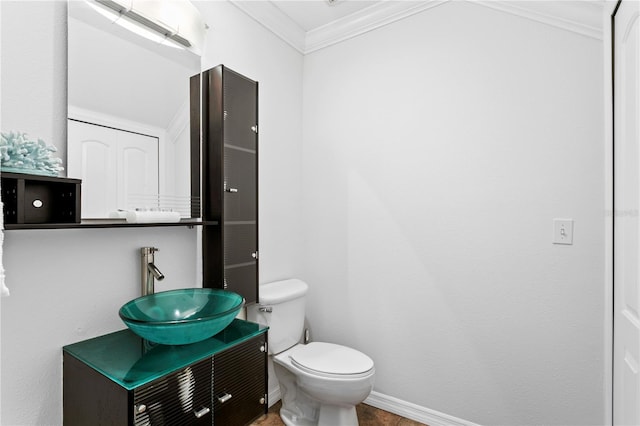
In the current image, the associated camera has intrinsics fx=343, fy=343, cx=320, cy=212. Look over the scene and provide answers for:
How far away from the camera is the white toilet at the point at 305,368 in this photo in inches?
66.1

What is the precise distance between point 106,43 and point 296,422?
2.02 meters

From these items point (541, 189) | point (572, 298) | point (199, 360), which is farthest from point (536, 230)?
point (199, 360)

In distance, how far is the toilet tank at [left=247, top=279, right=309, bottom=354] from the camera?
6.18ft

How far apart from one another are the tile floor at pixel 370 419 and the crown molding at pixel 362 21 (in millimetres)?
2321

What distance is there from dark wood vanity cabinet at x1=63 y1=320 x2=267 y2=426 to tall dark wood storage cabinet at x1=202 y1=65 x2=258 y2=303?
392mm

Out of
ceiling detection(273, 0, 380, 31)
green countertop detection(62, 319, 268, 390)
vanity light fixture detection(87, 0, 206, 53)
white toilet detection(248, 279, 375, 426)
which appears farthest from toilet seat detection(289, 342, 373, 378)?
ceiling detection(273, 0, 380, 31)

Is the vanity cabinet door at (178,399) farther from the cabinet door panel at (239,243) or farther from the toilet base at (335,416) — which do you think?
the toilet base at (335,416)

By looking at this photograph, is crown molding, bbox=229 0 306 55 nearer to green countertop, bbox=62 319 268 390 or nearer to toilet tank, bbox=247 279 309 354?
toilet tank, bbox=247 279 309 354

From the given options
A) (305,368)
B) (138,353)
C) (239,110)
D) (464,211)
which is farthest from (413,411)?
(239,110)

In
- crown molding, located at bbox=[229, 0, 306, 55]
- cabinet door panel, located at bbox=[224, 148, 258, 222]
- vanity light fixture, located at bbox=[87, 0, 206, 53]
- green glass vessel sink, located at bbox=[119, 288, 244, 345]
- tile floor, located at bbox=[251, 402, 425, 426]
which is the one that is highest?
crown molding, located at bbox=[229, 0, 306, 55]

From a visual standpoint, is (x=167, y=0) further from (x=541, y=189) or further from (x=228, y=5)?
(x=541, y=189)

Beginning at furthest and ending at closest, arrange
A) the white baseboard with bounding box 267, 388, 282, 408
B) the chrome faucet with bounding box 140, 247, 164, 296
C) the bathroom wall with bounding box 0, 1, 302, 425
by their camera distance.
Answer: the white baseboard with bounding box 267, 388, 282, 408
the chrome faucet with bounding box 140, 247, 164, 296
the bathroom wall with bounding box 0, 1, 302, 425

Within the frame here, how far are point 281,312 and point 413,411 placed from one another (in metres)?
0.95

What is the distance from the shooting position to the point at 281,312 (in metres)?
1.94
